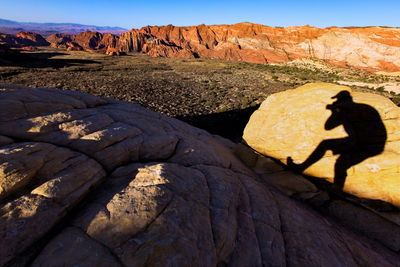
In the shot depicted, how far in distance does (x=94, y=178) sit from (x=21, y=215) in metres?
1.43

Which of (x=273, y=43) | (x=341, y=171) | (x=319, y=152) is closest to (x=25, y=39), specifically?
(x=273, y=43)

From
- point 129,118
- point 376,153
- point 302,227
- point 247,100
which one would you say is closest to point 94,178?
point 129,118

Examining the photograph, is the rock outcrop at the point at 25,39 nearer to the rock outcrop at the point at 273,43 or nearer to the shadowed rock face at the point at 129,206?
the rock outcrop at the point at 273,43

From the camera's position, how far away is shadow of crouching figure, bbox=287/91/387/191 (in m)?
7.90

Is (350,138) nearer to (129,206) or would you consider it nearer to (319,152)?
(319,152)

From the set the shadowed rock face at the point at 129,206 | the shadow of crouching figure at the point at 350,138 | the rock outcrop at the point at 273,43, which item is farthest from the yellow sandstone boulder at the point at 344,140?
the rock outcrop at the point at 273,43

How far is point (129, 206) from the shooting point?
12.6 feet

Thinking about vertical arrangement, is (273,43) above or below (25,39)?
above

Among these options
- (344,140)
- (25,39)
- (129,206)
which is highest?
(25,39)

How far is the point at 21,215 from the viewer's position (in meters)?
3.30

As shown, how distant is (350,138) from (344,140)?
0.25m

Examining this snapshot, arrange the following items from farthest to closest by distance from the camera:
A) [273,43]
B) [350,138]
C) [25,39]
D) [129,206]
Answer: [25,39], [273,43], [350,138], [129,206]

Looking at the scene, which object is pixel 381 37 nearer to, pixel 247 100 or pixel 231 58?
pixel 231 58

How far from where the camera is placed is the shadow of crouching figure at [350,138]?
7.90 metres
